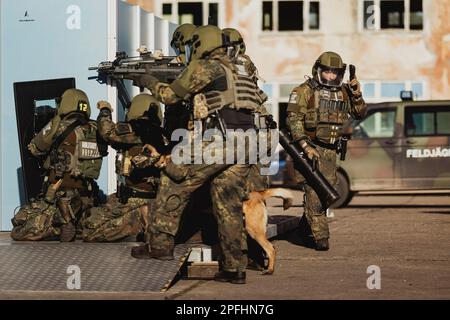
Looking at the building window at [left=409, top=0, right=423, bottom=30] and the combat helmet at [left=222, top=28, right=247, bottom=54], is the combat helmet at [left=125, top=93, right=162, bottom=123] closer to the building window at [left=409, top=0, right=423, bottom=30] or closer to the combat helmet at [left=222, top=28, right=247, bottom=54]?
the combat helmet at [left=222, top=28, right=247, bottom=54]

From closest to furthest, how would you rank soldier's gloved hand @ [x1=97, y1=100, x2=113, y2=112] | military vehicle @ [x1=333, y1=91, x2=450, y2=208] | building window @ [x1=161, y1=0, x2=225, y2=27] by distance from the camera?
soldier's gloved hand @ [x1=97, y1=100, x2=113, y2=112], military vehicle @ [x1=333, y1=91, x2=450, y2=208], building window @ [x1=161, y1=0, x2=225, y2=27]

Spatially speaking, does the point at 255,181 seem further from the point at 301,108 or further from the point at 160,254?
the point at 301,108

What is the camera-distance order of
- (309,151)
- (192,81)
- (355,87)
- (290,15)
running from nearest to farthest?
(192,81), (309,151), (355,87), (290,15)

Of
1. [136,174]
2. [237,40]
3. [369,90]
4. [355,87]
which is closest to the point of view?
[237,40]

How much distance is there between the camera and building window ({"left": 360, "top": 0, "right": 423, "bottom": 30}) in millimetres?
34500

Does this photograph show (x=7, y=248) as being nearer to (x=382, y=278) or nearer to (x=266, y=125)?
(x=266, y=125)

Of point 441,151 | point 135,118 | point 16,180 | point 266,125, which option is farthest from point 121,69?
point 441,151

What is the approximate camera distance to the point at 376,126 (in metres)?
21.1

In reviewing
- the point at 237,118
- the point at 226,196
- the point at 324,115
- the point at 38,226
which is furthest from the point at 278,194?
the point at 38,226

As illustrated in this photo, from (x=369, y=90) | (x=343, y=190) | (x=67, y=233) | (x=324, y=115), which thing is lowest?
(x=343, y=190)

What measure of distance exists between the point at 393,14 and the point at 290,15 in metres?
2.99

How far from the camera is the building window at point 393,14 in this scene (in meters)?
34.5

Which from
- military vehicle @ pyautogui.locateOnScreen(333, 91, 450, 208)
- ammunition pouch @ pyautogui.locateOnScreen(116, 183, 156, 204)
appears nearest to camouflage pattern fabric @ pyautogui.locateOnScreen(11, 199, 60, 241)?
ammunition pouch @ pyautogui.locateOnScreen(116, 183, 156, 204)

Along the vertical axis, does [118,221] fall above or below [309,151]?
below
